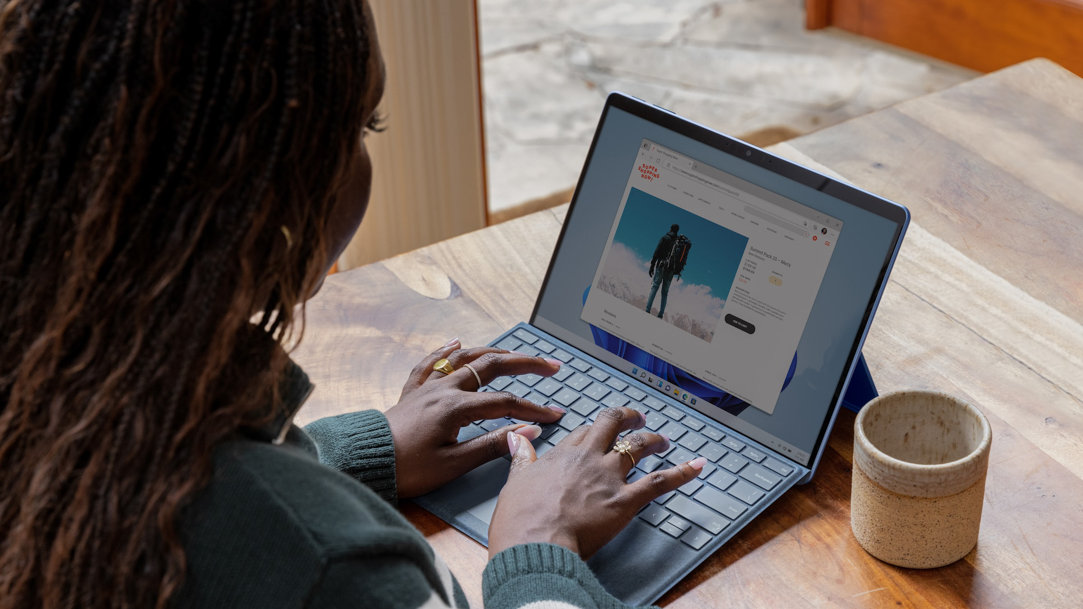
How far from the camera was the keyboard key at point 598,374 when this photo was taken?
1.03 metres

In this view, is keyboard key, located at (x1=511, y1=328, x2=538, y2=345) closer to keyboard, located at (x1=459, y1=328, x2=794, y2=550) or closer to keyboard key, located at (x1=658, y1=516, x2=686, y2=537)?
keyboard, located at (x1=459, y1=328, x2=794, y2=550)

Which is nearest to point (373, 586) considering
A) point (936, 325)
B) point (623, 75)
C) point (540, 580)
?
point (540, 580)

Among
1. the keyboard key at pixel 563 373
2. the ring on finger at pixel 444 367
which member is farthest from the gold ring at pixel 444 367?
the keyboard key at pixel 563 373

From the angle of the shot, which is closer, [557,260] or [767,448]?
[767,448]

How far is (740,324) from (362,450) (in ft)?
1.15

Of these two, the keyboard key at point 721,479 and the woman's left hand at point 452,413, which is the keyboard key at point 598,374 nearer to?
the woman's left hand at point 452,413

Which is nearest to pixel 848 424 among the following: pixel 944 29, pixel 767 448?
pixel 767 448

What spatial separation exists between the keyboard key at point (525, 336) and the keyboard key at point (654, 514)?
263 mm

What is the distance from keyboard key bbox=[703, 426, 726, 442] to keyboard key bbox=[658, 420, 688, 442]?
0.06 ft

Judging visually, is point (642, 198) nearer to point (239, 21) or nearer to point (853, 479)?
point (853, 479)

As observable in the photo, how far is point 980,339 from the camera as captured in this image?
1.07 m

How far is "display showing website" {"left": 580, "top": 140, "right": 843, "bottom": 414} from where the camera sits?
0.92m

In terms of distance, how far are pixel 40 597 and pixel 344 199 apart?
0.96ft

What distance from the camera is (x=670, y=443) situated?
3.11 ft
